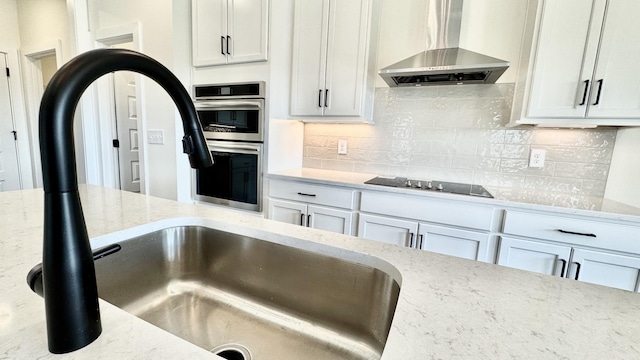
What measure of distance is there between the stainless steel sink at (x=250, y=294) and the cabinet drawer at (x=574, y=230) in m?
1.30

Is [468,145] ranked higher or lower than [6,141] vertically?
higher

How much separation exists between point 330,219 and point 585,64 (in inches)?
68.8

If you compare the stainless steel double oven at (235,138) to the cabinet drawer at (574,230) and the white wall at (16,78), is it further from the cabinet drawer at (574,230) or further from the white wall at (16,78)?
the white wall at (16,78)

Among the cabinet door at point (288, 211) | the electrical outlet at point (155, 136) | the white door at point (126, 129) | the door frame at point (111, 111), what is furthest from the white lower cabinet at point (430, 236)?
the white door at point (126, 129)

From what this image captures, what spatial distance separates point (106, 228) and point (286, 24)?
2038 mm

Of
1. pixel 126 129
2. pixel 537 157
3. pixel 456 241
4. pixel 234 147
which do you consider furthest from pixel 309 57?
pixel 126 129

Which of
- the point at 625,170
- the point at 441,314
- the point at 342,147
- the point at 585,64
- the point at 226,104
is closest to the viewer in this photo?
the point at 441,314

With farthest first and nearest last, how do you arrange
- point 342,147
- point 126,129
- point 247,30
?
Answer: point 126,129
point 342,147
point 247,30

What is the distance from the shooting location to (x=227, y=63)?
2316mm

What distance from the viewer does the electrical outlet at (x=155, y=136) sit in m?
2.59

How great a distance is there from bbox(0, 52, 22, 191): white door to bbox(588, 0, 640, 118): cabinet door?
5888 mm

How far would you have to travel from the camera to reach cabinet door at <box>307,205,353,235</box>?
6.55ft

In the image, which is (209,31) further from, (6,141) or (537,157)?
(6,141)

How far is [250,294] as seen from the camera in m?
0.89
